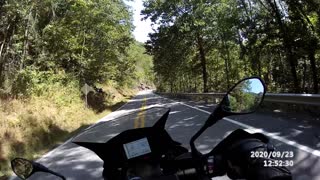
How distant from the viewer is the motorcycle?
2.29 meters

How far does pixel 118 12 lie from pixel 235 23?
477 inches

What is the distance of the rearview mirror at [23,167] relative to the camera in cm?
270

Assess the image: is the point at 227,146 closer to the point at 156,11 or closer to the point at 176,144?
the point at 176,144

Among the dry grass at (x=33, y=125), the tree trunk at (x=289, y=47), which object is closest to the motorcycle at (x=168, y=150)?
the dry grass at (x=33, y=125)

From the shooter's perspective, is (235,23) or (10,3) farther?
(235,23)

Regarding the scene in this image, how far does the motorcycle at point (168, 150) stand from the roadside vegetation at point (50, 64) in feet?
24.5

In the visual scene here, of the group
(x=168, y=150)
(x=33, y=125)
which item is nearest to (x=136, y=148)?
(x=168, y=150)

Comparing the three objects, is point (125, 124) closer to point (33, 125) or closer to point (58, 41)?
point (33, 125)

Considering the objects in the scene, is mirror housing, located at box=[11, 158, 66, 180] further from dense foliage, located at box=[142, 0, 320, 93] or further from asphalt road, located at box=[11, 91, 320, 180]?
dense foliage, located at box=[142, 0, 320, 93]

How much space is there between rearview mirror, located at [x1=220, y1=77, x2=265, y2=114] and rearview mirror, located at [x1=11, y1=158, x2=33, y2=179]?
1279 mm

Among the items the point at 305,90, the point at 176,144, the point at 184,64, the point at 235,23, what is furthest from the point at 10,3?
the point at 184,64

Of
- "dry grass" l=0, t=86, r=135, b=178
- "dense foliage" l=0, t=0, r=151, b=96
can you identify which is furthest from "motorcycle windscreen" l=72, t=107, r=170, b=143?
"dense foliage" l=0, t=0, r=151, b=96

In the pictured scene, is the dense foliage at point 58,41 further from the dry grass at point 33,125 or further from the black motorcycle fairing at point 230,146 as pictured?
the black motorcycle fairing at point 230,146

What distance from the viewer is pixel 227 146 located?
7.57 ft
